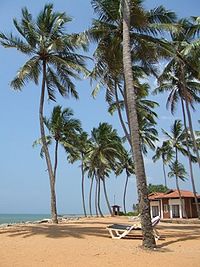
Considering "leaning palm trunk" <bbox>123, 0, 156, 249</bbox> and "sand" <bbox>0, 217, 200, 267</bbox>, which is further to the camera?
"leaning palm trunk" <bbox>123, 0, 156, 249</bbox>

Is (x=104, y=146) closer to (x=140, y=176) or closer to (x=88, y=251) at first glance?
(x=140, y=176)

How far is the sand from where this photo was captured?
9.60 metres

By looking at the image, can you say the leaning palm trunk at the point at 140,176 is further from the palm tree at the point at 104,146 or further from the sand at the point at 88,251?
the palm tree at the point at 104,146

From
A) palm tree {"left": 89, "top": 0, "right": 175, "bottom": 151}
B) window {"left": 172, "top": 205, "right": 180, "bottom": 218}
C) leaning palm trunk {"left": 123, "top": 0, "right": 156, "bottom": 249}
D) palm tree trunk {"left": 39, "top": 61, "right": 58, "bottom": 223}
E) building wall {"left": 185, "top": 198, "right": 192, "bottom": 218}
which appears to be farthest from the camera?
window {"left": 172, "top": 205, "right": 180, "bottom": 218}

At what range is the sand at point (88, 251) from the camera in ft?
31.5

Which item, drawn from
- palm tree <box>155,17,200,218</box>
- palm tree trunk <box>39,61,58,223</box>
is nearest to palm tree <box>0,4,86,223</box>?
palm tree trunk <box>39,61,58,223</box>

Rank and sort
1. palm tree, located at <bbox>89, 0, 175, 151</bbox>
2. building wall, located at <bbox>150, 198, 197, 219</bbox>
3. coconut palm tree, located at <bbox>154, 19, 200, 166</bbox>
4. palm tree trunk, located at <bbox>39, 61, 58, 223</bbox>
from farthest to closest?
1. building wall, located at <bbox>150, 198, 197, 219</bbox>
2. coconut palm tree, located at <bbox>154, 19, 200, 166</bbox>
3. palm tree trunk, located at <bbox>39, 61, 58, 223</bbox>
4. palm tree, located at <bbox>89, 0, 175, 151</bbox>

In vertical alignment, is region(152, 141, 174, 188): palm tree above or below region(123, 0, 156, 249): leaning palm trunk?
above

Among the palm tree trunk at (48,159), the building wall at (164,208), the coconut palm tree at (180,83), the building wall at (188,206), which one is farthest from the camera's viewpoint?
the building wall at (164,208)

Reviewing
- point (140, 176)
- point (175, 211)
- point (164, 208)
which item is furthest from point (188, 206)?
point (140, 176)

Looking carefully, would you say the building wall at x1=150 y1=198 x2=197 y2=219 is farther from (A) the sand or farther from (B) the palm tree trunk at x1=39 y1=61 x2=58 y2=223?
(A) the sand

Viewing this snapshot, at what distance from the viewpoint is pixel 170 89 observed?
3438cm

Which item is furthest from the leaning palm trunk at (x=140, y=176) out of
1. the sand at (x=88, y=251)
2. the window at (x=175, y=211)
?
the window at (x=175, y=211)

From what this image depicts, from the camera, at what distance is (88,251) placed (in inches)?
437
